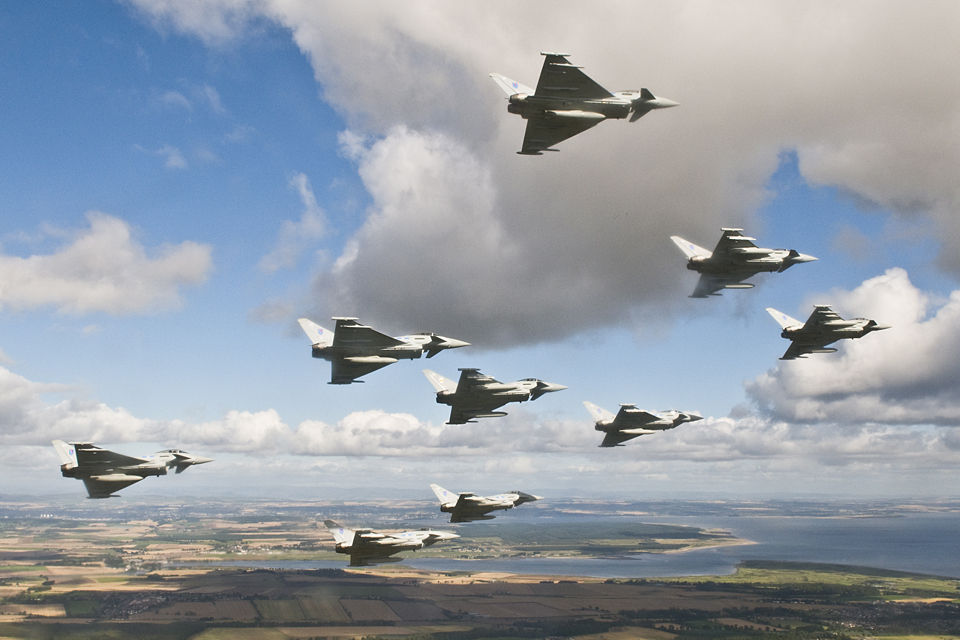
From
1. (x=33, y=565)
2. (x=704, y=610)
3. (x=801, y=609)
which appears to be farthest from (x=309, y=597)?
(x=801, y=609)

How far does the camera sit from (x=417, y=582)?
179125mm

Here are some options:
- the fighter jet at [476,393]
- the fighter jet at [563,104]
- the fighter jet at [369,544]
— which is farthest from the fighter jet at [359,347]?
the fighter jet at [563,104]

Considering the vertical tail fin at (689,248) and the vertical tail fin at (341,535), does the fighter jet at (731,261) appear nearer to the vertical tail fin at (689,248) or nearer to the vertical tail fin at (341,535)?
the vertical tail fin at (689,248)

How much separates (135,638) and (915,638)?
186 metres

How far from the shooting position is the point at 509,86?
46656mm

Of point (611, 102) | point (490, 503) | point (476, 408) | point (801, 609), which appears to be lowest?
point (801, 609)

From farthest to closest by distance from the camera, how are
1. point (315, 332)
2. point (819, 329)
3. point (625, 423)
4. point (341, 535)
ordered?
point (341, 535), point (625, 423), point (315, 332), point (819, 329)

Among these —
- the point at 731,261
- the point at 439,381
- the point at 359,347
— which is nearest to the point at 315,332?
the point at 359,347

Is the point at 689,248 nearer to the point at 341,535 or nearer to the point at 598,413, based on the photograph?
the point at 598,413

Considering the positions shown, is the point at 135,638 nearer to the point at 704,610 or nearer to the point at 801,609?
the point at 704,610

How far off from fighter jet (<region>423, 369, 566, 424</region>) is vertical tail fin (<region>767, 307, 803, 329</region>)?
2432 cm

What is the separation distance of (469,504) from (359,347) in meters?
22.2

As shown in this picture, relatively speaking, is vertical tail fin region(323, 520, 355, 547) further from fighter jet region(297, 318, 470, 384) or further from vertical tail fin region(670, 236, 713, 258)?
vertical tail fin region(670, 236, 713, 258)

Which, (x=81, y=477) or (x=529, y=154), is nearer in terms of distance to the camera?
(x=529, y=154)
